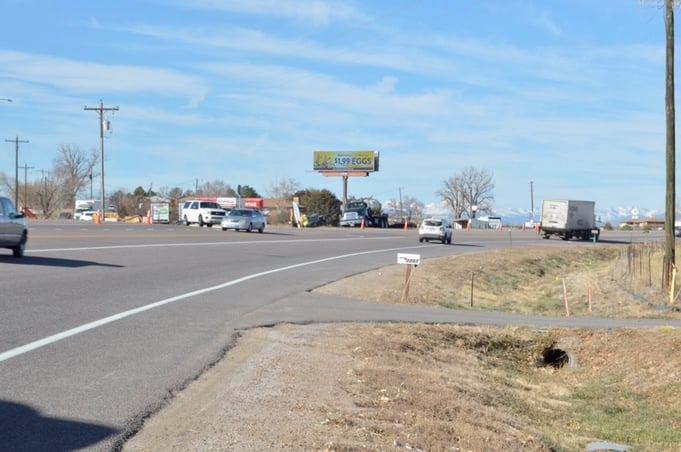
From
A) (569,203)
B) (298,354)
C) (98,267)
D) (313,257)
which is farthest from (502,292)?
(569,203)

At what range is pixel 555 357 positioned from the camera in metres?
16.2

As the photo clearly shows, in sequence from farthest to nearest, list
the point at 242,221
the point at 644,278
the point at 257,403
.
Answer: the point at 242,221, the point at 644,278, the point at 257,403

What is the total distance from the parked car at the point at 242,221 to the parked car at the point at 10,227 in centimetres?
3163

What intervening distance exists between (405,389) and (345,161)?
12104 cm

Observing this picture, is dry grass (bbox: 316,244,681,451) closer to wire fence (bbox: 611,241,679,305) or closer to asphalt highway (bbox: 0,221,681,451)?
asphalt highway (bbox: 0,221,681,451)

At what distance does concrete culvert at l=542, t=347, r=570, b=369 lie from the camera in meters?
15.9

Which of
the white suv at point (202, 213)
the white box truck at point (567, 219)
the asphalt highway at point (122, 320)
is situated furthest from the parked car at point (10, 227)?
the white box truck at point (567, 219)

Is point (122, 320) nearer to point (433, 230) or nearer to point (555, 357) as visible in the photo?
point (555, 357)

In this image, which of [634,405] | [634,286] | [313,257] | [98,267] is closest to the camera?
[634,405]

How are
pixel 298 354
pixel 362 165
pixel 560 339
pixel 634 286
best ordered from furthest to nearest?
pixel 362 165, pixel 634 286, pixel 560 339, pixel 298 354

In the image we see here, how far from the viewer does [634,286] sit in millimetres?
31219

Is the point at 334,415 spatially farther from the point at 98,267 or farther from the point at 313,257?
the point at 313,257

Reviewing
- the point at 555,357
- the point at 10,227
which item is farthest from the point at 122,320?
the point at 10,227

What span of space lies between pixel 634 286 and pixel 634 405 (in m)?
19.7
